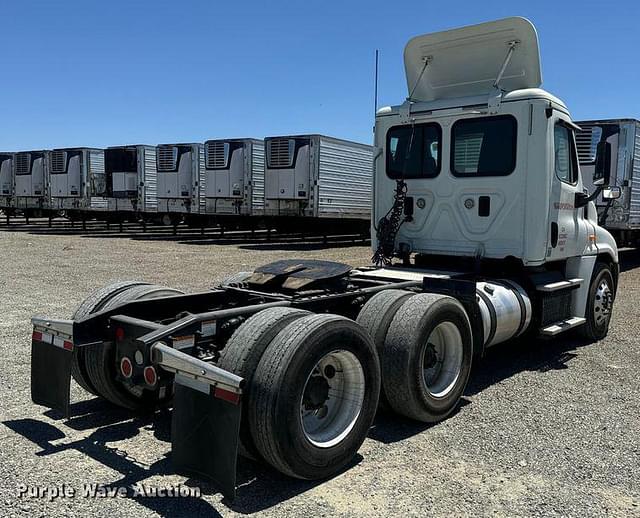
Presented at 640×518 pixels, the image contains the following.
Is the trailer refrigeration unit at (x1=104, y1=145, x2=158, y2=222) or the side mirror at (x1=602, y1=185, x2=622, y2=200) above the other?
the trailer refrigeration unit at (x1=104, y1=145, x2=158, y2=222)

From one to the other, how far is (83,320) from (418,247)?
4.11m

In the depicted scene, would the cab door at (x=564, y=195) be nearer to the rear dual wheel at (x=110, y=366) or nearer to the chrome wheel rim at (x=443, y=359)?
the chrome wheel rim at (x=443, y=359)

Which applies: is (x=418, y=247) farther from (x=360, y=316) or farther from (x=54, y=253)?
(x=54, y=253)

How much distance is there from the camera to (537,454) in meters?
4.19

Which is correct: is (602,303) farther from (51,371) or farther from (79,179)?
(79,179)

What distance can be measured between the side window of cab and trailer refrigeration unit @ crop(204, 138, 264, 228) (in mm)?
15859

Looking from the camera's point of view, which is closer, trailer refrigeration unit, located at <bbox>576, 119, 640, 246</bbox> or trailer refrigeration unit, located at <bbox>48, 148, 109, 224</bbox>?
trailer refrigeration unit, located at <bbox>576, 119, 640, 246</bbox>

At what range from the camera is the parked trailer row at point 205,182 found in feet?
68.2

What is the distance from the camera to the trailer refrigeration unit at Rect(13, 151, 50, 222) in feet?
95.1

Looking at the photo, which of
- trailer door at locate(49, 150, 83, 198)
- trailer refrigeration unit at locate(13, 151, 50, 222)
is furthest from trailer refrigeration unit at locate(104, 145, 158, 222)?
trailer refrigeration unit at locate(13, 151, 50, 222)

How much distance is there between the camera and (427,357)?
4953 mm

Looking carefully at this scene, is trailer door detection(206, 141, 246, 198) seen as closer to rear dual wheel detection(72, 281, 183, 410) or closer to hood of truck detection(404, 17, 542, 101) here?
hood of truck detection(404, 17, 542, 101)

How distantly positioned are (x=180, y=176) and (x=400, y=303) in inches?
804

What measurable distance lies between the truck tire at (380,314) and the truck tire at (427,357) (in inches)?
1.8
